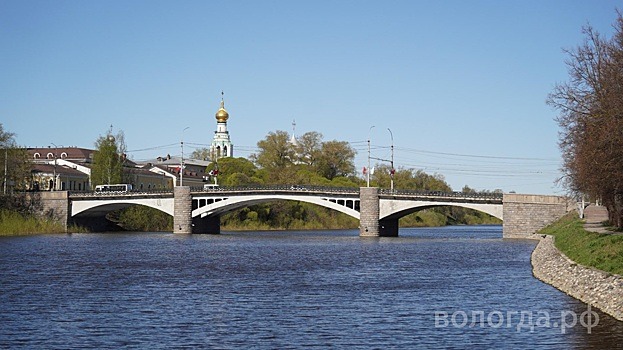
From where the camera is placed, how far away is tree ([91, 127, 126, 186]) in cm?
12614

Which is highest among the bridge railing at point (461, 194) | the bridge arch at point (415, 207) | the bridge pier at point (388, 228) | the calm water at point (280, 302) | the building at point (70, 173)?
the building at point (70, 173)

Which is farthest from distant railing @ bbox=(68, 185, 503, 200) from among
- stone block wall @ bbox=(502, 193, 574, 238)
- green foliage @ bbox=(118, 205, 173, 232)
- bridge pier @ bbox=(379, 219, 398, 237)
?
green foliage @ bbox=(118, 205, 173, 232)

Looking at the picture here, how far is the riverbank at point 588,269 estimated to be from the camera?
108 feet

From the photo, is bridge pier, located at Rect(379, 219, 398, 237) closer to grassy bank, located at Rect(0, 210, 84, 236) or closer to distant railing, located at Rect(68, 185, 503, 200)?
distant railing, located at Rect(68, 185, 503, 200)

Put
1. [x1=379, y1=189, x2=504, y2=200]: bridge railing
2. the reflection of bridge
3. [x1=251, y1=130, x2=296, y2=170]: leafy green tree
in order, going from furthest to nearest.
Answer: [x1=251, y1=130, x2=296, y2=170]: leafy green tree → [x1=379, y1=189, x2=504, y2=200]: bridge railing → the reflection of bridge

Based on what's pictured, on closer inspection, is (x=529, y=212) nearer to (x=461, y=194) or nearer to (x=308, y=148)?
A: (x=461, y=194)

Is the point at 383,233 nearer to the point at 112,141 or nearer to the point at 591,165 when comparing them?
the point at 112,141

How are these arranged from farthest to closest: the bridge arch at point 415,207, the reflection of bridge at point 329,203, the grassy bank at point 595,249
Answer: the bridge arch at point 415,207 → the reflection of bridge at point 329,203 → the grassy bank at point 595,249

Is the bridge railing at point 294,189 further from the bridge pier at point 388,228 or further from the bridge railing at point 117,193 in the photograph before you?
the bridge railing at point 117,193

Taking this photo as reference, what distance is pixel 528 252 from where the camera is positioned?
68250 millimetres

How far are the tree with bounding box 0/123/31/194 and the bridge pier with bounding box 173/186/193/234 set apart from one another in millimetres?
19222

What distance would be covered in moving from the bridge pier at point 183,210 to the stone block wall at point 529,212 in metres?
38.4

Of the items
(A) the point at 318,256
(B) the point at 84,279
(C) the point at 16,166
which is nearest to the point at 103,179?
(C) the point at 16,166

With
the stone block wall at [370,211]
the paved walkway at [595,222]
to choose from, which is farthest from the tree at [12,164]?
the paved walkway at [595,222]
